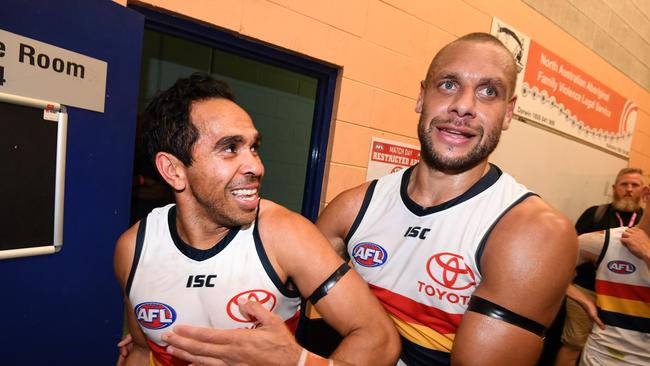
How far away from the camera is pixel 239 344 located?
3.06 ft

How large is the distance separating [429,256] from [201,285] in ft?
2.43

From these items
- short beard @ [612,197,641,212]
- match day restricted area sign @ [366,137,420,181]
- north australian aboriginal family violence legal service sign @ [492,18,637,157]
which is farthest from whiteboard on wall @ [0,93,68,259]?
short beard @ [612,197,641,212]

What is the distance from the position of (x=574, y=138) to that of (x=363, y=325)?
3848mm

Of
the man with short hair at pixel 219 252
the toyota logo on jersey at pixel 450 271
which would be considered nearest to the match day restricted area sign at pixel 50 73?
the man with short hair at pixel 219 252

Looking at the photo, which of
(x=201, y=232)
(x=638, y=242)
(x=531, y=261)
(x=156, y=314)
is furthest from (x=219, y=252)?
(x=638, y=242)

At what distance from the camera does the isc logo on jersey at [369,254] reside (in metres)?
1.29

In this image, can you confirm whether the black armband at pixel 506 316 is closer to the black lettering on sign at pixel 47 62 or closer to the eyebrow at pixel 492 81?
the eyebrow at pixel 492 81

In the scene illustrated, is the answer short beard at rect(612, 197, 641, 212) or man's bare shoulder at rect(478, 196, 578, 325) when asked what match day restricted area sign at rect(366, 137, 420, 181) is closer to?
man's bare shoulder at rect(478, 196, 578, 325)

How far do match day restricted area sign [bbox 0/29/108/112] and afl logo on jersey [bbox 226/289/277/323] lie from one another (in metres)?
0.91

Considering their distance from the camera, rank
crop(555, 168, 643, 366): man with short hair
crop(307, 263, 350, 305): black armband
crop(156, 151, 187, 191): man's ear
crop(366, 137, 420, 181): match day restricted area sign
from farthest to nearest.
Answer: crop(555, 168, 643, 366): man with short hair
crop(366, 137, 420, 181): match day restricted area sign
crop(156, 151, 187, 191): man's ear
crop(307, 263, 350, 305): black armband

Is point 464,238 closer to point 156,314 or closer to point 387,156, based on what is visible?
point 156,314

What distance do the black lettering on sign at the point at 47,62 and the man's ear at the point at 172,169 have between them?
0.41m

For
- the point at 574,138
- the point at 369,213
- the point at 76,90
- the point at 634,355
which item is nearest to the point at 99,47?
the point at 76,90

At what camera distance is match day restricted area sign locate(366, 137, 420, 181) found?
255cm
